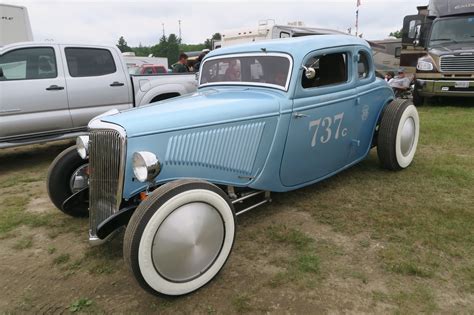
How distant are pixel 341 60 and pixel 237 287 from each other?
268 centimetres

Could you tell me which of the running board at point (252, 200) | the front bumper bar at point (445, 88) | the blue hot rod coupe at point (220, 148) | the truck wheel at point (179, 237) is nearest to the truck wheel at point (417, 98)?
the front bumper bar at point (445, 88)

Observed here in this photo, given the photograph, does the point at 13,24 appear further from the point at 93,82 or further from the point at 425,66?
the point at 425,66

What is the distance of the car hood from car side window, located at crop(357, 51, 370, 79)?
1.44 meters

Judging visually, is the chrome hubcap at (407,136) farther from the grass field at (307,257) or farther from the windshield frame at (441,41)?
the windshield frame at (441,41)

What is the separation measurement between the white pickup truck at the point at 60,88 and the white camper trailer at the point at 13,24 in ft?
18.3

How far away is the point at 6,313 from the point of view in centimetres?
234

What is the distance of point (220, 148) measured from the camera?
293 cm

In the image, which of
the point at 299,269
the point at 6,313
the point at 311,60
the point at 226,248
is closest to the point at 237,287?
the point at 226,248

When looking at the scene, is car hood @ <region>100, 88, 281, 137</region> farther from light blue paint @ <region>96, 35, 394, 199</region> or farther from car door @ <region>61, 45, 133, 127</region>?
car door @ <region>61, 45, 133, 127</region>

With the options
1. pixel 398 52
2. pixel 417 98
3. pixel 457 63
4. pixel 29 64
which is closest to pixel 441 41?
pixel 457 63

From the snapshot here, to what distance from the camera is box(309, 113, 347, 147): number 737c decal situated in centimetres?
355

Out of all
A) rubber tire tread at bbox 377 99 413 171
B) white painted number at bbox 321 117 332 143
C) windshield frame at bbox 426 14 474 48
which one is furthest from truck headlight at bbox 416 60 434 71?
white painted number at bbox 321 117 332 143

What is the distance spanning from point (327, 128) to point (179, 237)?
2.01 metres

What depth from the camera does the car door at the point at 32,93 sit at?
5.27 metres
